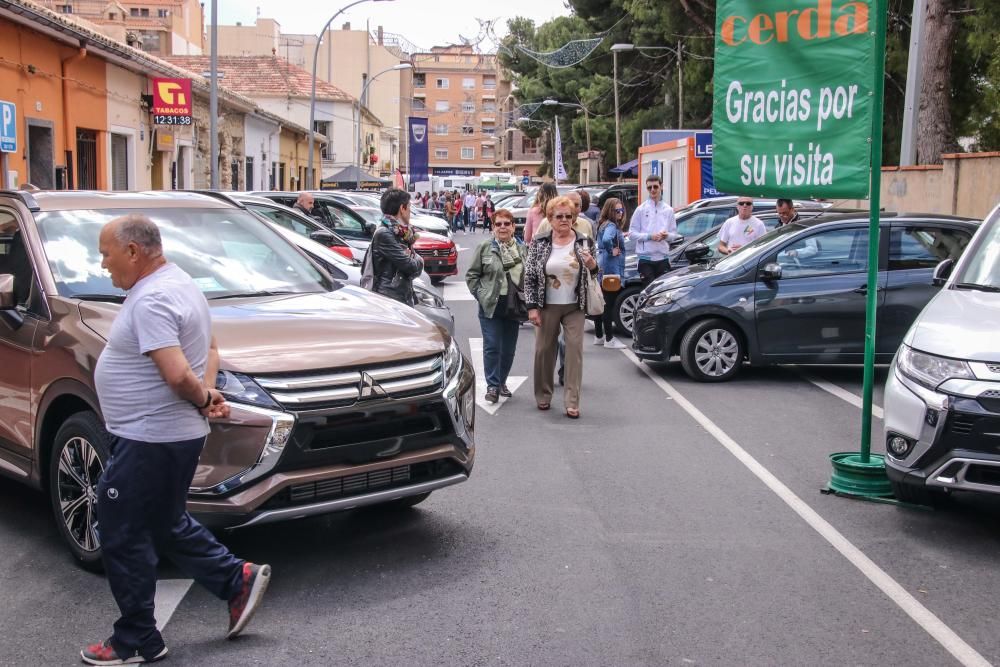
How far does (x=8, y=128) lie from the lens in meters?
18.6

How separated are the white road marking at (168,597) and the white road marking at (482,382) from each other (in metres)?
4.55

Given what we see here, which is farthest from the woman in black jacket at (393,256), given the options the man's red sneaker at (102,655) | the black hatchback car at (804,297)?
the man's red sneaker at (102,655)

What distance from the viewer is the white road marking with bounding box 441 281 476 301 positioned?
63.5ft

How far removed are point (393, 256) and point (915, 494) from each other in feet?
15.4

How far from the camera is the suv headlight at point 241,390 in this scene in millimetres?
4848

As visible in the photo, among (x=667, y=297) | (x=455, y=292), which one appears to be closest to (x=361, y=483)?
(x=667, y=297)

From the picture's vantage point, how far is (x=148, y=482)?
421 cm

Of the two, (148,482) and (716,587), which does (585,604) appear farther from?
(148,482)

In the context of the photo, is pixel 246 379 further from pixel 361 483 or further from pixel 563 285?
pixel 563 285

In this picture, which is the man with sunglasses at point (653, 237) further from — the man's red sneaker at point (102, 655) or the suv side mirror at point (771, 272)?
the man's red sneaker at point (102, 655)

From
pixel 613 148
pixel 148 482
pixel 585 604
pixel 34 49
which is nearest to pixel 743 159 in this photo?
pixel 585 604

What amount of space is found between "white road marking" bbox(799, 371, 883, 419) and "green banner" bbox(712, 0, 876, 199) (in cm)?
312

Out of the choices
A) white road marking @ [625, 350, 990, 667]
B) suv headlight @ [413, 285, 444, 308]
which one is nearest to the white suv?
white road marking @ [625, 350, 990, 667]

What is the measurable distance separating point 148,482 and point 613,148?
55.0 metres
